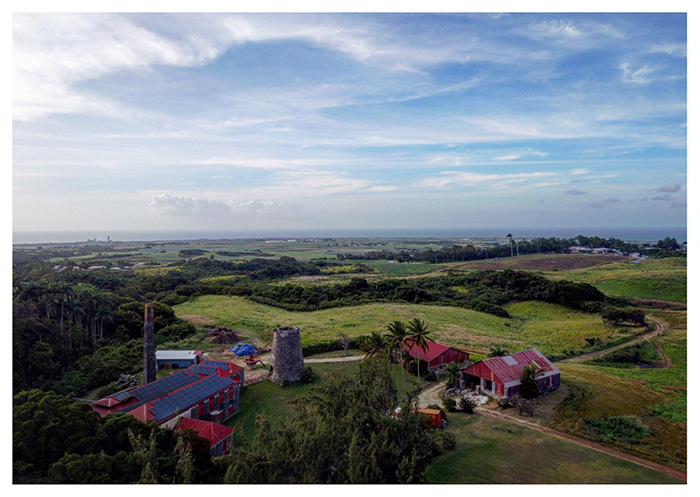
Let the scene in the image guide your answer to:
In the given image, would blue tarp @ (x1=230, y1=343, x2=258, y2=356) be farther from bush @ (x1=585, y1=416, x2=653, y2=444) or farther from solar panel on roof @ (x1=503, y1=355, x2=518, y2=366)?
bush @ (x1=585, y1=416, x2=653, y2=444)

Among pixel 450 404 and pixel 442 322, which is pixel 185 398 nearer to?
pixel 450 404

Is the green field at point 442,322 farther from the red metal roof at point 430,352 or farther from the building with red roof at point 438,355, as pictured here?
the red metal roof at point 430,352

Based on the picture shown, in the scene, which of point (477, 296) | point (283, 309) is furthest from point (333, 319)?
point (477, 296)

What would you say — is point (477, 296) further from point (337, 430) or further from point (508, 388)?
point (337, 430)

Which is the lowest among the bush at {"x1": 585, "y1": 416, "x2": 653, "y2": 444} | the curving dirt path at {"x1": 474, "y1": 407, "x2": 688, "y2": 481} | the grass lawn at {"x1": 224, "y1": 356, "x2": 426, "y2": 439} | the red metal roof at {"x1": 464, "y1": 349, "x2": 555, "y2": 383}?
the grass lawn at {"x1": 224, "y1": 356, "x2": 426, "y2": 439}

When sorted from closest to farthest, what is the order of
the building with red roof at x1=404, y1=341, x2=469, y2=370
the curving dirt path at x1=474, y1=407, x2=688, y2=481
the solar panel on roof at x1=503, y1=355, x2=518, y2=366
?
1. the curving dirt path at x1=474, y1=407, x2=688, y2=481
2. the solar panel on roof at x1=503, y1=355, x2=518, y2=366
3. the building with red roof at x1=404, y1=341, x2=469, y2=370

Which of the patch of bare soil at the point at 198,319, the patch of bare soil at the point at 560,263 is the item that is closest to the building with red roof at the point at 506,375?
the patch of bare soil at the point at 198,319

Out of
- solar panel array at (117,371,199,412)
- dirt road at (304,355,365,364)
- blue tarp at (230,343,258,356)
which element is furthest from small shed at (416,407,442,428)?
blue tarp at (230,343,258,356)
